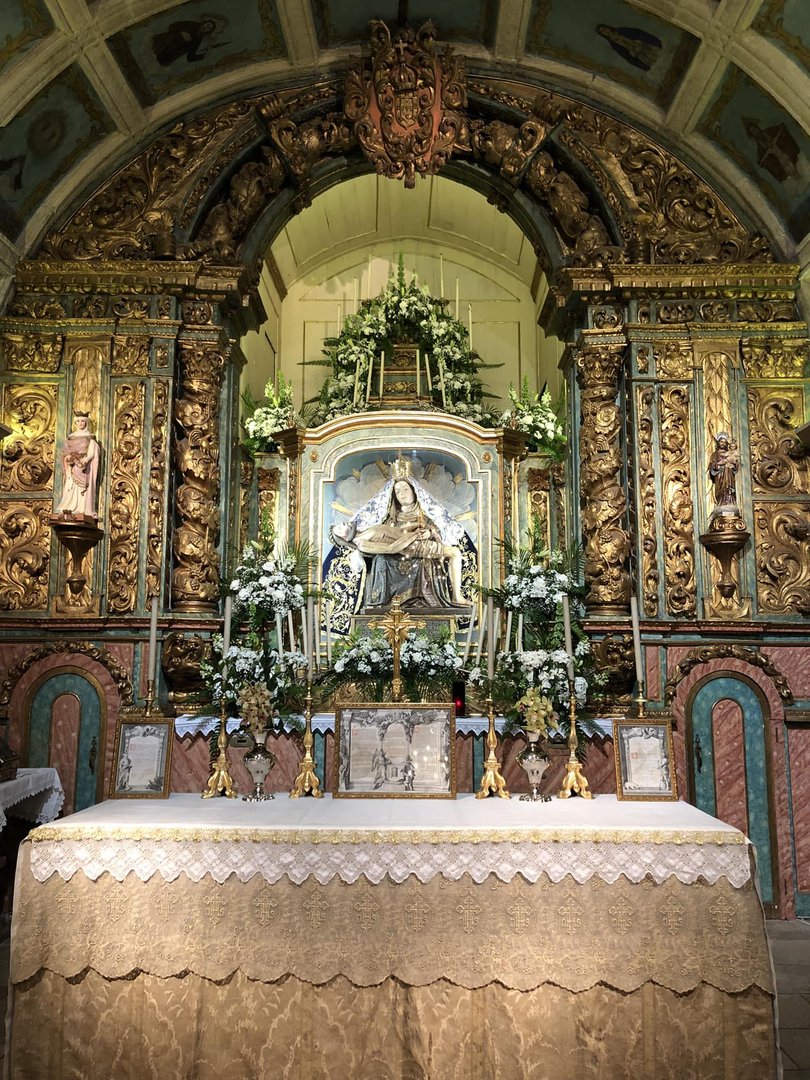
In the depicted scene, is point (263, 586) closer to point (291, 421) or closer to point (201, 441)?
point (201, 441)

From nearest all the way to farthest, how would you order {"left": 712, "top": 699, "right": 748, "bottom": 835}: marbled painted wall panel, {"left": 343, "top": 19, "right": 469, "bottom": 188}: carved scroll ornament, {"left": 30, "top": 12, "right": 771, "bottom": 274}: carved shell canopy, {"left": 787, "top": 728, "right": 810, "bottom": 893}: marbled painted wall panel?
{"left": 787, "top": 728, "right": 810, "bottom": 893}: marbled painted wall panel, {"left": 712, "top": 699, "right": 748, "bottom": 835}: marbled painted wall panel, {"left": 30, "top": 12, "right": 771, "bottom": 274}: carved shell canopy, {"left": 343, "top": 19, "right": 469, "bottom": 188}: carved scroll ornament

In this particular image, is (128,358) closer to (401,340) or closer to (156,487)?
(156,487)

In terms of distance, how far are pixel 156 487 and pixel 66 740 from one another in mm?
2439

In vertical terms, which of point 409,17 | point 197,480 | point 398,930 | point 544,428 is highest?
point 409,17

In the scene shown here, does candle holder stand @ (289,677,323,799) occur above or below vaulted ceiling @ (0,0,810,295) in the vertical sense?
below

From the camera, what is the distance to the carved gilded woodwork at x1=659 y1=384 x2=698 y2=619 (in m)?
8.58

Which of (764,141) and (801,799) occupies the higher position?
(764,141)

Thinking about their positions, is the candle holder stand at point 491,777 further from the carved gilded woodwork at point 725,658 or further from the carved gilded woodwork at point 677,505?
the carved gilded woodwork at point 677,505

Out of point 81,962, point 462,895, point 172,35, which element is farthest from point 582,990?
point 172,35

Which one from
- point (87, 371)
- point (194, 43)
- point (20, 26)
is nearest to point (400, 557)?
point (87, 371)

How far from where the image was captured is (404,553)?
9297 mm

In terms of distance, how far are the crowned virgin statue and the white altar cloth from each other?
15.0 ft

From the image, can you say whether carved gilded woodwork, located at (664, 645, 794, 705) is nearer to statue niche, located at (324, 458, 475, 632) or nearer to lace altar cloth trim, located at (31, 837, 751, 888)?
statue niche, located at (324, 458, 475, 632)

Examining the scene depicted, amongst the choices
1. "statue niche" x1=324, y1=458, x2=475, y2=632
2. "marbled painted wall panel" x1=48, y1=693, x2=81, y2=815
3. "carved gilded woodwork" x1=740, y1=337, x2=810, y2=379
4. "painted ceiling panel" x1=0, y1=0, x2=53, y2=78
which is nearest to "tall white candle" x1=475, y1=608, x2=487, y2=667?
"statue niche" x1=324, y1=458, x2=475, y2=632
